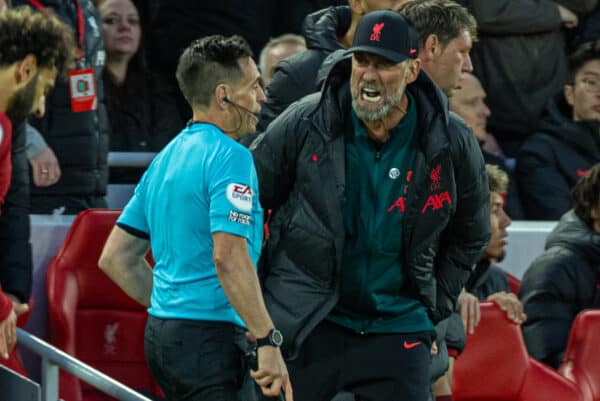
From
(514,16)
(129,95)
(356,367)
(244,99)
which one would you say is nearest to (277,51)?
(129,95)

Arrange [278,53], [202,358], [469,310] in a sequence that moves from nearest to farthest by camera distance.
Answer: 1. [202,358]
2. [469,310]
3. [278,53]

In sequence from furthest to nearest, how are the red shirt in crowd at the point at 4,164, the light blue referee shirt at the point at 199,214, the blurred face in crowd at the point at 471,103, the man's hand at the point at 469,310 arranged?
the blurred face in crowd at the point at 471,103
the man's hand at the point at 469,310
the red shirt in crowd at the point at 4,164
the light blue referee shirt at the point at 199,214

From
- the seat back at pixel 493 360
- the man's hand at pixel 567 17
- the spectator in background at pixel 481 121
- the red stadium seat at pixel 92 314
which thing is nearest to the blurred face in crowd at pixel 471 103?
the spectator in background at pixel 481 121

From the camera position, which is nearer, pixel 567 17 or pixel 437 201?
pixel 437 201

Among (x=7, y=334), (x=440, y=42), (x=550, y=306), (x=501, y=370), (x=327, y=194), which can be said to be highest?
(x=440, y=42)

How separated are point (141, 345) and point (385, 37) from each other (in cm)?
227

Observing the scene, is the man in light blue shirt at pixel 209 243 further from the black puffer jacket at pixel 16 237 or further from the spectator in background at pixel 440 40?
the black puffer jacket at pixel 16 237

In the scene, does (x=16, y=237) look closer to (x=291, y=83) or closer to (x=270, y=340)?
(x=291, y=83)

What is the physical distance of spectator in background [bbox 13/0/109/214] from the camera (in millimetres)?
6586

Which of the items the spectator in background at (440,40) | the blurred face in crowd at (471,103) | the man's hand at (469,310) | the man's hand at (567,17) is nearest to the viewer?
the spectator in background at (440,40)

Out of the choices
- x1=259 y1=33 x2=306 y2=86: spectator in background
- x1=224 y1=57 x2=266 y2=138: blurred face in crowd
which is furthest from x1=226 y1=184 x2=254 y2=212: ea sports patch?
x1=259 y1=33 x2=306 y2=86: spectator in background

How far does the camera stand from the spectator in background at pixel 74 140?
259 inches

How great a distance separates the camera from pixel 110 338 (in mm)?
6191

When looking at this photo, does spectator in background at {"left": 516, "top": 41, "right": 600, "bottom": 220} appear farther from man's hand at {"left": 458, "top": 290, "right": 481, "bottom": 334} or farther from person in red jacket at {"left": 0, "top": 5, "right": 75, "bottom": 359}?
person in red jacket at {"left": 0, "top": 5, "right": 75, "bottom": 359}
